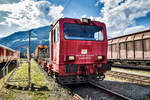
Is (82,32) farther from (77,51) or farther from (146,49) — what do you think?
(146,49)

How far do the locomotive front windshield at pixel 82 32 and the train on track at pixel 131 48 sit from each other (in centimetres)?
616

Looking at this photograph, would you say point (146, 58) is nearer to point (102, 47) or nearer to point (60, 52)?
point (102, 47)

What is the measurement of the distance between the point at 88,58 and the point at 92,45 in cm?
68

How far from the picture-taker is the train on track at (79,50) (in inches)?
206

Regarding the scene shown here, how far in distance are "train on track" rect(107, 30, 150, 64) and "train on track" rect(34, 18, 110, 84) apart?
5957 millimetres

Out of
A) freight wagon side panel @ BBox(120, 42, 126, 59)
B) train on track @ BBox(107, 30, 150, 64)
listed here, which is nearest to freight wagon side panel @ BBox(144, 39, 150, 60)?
train on track @ BBox(107, 30, 150, 64)

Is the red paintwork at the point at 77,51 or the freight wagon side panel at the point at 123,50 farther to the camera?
the freight wagon side panel at the point at 123,50

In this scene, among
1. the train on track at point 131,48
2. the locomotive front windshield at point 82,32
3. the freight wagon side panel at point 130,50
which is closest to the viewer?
the locomotive front windshield at point 82,32

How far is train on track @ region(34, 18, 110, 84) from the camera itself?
5230mm

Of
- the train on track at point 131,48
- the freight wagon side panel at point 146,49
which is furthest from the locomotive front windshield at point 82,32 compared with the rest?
the train on track at point 131,48

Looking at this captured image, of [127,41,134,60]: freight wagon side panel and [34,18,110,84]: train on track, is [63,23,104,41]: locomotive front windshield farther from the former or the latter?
[127,41,134,60]: freight wagon side panel

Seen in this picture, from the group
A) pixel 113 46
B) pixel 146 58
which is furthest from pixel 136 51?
pixel 113 46

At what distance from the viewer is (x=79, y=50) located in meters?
5.50

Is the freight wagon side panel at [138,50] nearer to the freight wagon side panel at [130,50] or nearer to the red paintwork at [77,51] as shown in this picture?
the freight wagon side panel at [130,50]
